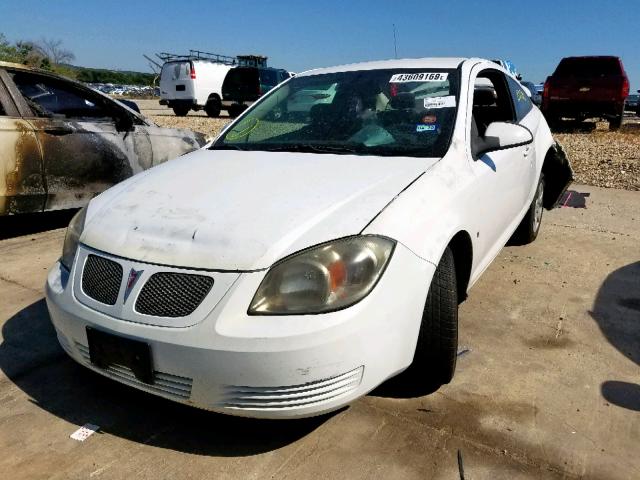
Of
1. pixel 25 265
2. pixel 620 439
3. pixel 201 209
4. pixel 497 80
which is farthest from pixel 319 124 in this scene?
pixel 25 265

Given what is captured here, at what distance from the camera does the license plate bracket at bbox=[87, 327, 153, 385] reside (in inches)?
73.0

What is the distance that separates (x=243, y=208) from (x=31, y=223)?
13.1 feet

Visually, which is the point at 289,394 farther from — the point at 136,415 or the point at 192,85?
the point at 192,85

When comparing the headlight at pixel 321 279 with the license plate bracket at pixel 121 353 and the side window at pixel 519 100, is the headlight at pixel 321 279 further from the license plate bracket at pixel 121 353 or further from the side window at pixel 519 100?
the side window at pixel 519 100

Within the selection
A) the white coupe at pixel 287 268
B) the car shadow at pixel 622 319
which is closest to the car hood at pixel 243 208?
the white coupe at pixel 287 268

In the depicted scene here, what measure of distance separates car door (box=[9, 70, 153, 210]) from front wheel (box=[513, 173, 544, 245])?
3.40m

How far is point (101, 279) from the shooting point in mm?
2014

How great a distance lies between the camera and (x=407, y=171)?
235 centimetres

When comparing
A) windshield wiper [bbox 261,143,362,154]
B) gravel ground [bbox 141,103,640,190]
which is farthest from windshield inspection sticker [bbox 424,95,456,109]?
gravel ground [bbox 141,103,640,190]

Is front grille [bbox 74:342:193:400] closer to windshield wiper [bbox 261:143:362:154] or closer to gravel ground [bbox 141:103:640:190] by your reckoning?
windshield wiper [bbox 261:143:362:154]

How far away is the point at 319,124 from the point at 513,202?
1298mm

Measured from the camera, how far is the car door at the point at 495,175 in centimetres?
270

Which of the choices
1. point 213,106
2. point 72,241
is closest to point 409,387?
point 72,241

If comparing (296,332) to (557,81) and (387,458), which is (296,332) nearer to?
(387,458)
